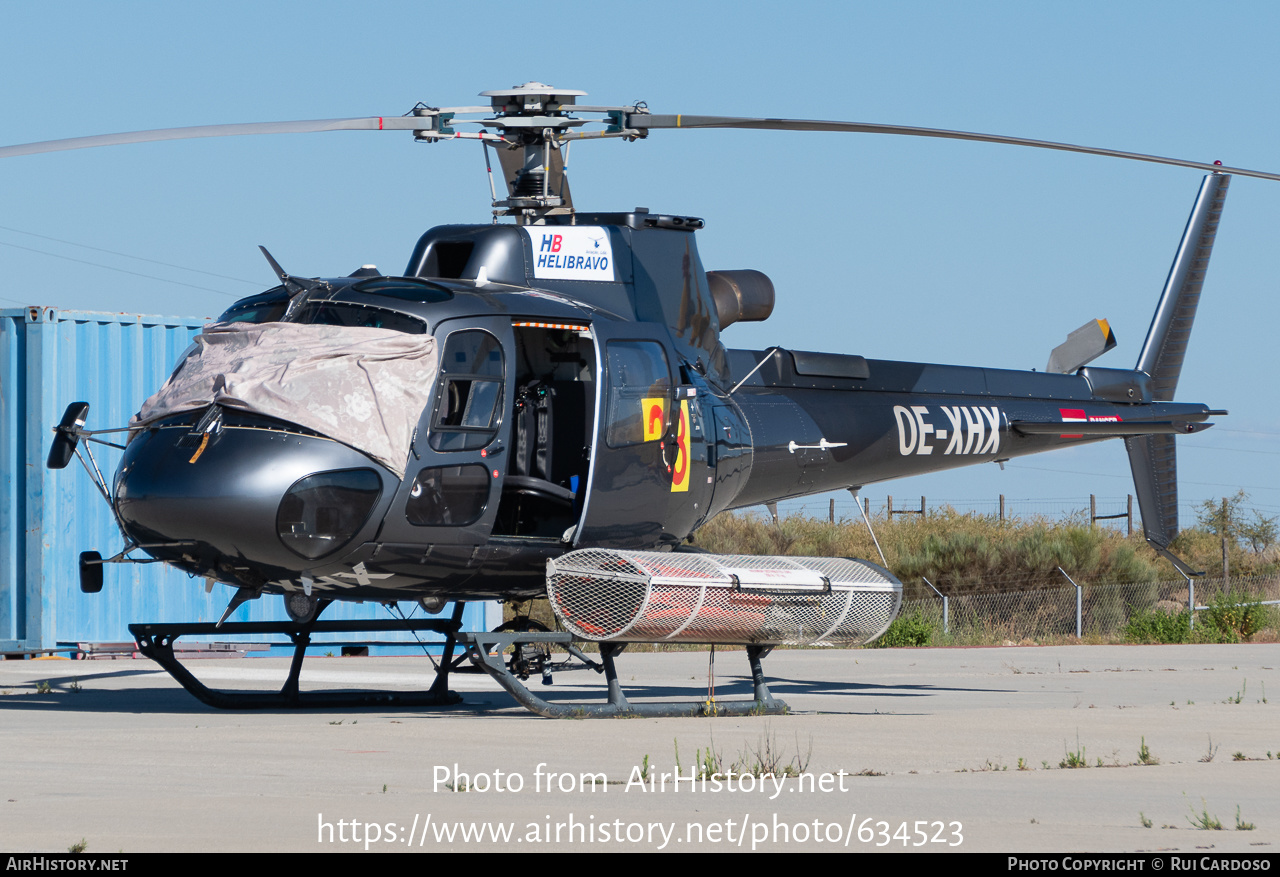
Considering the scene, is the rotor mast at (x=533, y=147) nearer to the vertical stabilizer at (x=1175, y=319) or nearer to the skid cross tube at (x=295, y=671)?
the skid cross tube at (x=295, y=671)

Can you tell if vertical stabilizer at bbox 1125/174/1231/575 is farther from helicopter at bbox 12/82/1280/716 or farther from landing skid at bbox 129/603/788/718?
landing skid at bbox 129/603/788/718

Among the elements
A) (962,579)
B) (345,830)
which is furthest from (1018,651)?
(345,830)

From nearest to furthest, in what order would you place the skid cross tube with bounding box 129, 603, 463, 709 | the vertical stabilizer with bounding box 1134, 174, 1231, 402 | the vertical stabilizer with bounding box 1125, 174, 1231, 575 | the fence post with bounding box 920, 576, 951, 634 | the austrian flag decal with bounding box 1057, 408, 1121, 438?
the skid cross tube with bounding box 129, 603, 463, 709
the austrian flag decal with bounding box 1057, 408, 1121, 438
the vertical stabilizer with bounding box 1125, 174, 1231, 575
the vertical stabilizer with bounding box 1134, 174, 1231, 402
the fence post with bounding box 920, 576, 951, 634

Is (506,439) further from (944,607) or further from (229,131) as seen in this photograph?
(944,607)

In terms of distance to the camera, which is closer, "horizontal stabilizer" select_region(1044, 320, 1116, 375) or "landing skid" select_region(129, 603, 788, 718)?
"landing skid" select_region(129, 603, 788, 718)

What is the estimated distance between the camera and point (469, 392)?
1040cm

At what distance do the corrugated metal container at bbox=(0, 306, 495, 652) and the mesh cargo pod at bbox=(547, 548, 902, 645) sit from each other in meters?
9.17

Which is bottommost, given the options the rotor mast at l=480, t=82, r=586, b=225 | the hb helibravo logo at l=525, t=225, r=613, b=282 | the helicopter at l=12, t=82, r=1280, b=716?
the helicopter at l=12, t=82, r=1280, b=716

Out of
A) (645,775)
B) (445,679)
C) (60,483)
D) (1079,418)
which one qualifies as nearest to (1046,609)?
(1079,418)

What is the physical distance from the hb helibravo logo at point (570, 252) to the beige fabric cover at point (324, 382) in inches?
68.7

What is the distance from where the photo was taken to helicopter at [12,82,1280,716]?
31.7 feet

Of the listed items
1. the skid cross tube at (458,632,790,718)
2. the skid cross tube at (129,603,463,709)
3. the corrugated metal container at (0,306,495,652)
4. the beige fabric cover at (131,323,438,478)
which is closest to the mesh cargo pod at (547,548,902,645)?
the skid cross tube at (458,632,790,718)

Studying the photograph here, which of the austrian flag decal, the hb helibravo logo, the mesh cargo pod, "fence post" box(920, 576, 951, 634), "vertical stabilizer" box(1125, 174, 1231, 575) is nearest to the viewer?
the mesh cargo pod

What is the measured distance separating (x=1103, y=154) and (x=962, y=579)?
72.3 ft
